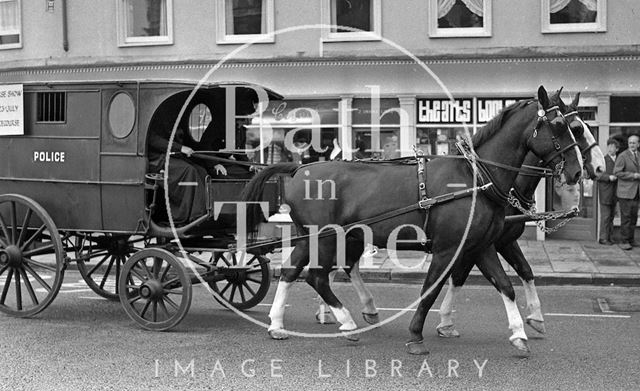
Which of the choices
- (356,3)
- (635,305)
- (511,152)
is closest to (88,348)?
(511,152)

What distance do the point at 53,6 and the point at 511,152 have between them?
47.5 ft

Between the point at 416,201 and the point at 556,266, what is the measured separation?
6.51 metres

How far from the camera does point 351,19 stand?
57.0 feet

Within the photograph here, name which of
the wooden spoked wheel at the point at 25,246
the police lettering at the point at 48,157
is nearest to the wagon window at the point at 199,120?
the police lettering at the point at 48,157

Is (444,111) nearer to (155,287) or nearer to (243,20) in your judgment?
(243,20)

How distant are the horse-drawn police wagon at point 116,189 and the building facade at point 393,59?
7134 mm

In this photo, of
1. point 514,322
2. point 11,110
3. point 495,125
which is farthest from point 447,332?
point 11,110

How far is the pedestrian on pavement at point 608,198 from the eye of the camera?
15.6 m

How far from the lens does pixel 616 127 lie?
16344 mm

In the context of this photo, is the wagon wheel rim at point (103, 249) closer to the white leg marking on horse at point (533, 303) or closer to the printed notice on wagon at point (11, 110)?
the printed notice on wagon at point (11, 110)

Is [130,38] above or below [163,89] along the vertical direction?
above

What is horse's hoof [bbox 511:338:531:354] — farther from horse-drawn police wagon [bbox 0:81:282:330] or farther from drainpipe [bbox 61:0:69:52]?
drainpipe [bbox 61:0:69:52]

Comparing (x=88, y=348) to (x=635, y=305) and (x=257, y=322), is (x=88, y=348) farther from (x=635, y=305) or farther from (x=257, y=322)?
(x=635, y=305)

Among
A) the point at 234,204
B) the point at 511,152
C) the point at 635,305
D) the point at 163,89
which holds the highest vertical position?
the point at 163,89
